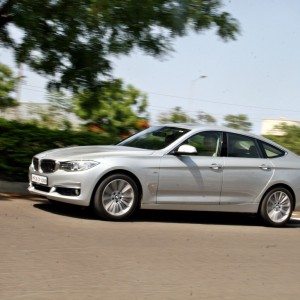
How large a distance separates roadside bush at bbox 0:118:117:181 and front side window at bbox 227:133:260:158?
3.51 meters

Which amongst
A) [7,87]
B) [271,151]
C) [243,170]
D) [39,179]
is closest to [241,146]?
[243,170]

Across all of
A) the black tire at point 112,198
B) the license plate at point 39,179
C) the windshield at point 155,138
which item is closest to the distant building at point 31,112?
the windshield at point 155,138

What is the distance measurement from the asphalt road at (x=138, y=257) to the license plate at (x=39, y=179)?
18.4 inches

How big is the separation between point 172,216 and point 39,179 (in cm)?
244

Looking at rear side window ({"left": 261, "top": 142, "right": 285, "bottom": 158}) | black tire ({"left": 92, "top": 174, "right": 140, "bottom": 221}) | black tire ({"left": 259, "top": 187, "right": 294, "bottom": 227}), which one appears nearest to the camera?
black tire ({"left": 92, "top": 174, "right": 140, "bottom": 221})

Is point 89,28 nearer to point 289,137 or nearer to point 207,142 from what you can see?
point 207,142

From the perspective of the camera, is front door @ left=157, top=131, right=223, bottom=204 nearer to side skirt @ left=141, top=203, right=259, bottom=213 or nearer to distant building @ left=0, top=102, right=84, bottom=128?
side skirt @ left=141, top=203, right=259, bottom=213

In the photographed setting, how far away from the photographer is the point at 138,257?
722 centimetres

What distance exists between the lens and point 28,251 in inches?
277

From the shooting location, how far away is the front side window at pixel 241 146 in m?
10.4

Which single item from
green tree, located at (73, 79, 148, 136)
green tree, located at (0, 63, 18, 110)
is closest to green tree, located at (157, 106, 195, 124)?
green tree, located at (73, 79, 148, 136)

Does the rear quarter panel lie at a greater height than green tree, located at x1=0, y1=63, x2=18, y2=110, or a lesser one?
lesser

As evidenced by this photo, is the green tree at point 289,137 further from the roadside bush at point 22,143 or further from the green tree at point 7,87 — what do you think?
the green tree at point 7,87

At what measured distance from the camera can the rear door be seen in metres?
10.2
